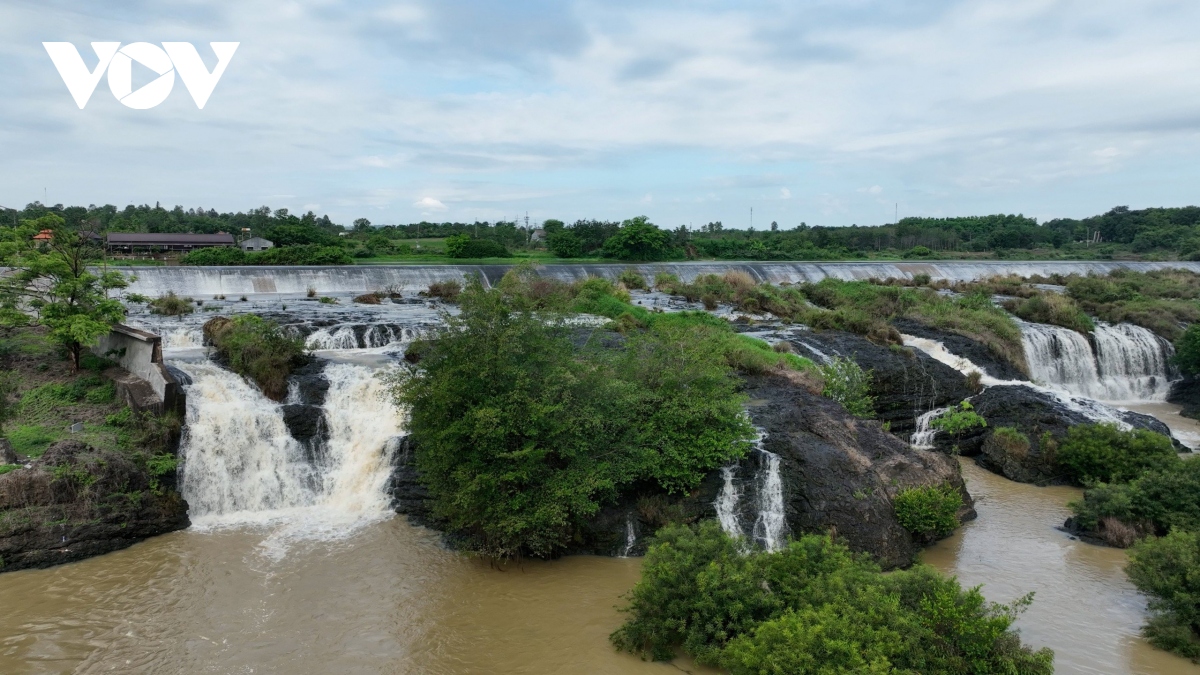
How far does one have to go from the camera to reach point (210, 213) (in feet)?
275

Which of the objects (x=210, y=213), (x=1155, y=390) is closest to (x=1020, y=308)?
(x=1155, y=390)

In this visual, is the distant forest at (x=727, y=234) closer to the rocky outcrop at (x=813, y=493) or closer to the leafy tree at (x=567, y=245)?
the leafy tree at (x=567, y=245)

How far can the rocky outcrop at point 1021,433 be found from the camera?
1841 centimetres

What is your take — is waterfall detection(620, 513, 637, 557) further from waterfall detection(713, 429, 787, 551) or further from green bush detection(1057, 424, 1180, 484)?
green bush detection(1057, 424, 1180, 484)

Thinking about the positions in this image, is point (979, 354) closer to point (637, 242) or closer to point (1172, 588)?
point (1172, 588)

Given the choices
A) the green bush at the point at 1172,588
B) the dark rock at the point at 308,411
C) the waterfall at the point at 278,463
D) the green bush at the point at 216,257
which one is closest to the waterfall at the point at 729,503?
the green bush at the point at 1172,588

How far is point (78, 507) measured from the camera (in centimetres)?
1334

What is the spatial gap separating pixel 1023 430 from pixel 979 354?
18.4ft

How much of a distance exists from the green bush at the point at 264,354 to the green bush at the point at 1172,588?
16.8 metres

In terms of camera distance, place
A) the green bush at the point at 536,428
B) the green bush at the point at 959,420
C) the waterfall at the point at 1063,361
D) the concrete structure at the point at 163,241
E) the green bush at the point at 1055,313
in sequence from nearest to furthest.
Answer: the green bush at the point at 536,428
the green bush at the point at 959,420
the waterfall at the point at 1063,361
the green bush at the point at 1055,313
the concrete structure at the point at 163,241

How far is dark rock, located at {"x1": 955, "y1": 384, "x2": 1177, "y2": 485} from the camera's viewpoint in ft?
60.3

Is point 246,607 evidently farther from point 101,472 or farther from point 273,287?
point 273,287

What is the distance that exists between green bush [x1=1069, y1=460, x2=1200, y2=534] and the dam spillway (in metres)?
17.2

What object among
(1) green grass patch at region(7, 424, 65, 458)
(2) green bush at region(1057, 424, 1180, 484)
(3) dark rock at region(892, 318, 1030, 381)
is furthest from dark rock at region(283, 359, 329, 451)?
(3) dark rock at region(892, 318, 1030, 381)
